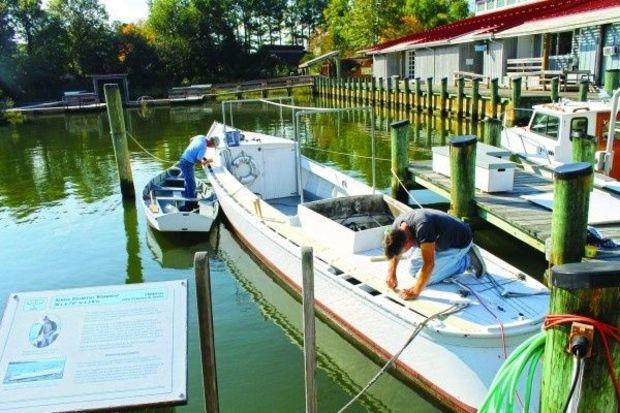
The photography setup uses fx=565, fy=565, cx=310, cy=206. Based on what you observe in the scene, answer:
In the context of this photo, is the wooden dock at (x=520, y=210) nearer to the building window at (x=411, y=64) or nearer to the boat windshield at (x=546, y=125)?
the boat windshield at (x=546, y=125)

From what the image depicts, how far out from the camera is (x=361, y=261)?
7.80m

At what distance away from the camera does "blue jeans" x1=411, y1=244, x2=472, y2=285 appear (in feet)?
22.4

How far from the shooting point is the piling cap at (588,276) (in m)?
3.11

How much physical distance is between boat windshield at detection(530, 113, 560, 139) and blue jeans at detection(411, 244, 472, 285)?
6.33 meters

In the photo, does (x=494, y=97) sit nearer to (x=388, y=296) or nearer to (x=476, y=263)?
(x=476, y=263)

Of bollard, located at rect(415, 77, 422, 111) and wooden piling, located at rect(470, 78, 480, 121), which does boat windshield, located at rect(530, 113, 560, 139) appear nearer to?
wooden piling, located at rect(470, 78, 480, 121)

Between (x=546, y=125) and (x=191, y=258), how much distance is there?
8143mm

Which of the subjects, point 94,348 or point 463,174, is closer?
point 94,348

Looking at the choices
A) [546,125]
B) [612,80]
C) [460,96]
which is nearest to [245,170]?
[546,125]

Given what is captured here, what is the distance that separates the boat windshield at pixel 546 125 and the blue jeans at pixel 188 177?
7.79 metres

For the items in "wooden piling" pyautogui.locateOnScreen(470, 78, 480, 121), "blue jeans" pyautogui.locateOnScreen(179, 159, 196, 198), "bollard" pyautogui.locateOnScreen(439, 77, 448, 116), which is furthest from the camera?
"bollard" pyautogui.locateOnScreen(439, 77, 448, 116)

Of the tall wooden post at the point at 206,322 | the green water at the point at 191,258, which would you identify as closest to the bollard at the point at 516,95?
A: the green water at the point at 191,258

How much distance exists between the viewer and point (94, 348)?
4043 mm

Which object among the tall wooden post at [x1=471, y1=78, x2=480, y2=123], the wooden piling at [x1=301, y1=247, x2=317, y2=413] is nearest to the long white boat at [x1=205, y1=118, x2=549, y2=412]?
the wooden piling at [x1=301, y1=247, x2=317, y2=413]
